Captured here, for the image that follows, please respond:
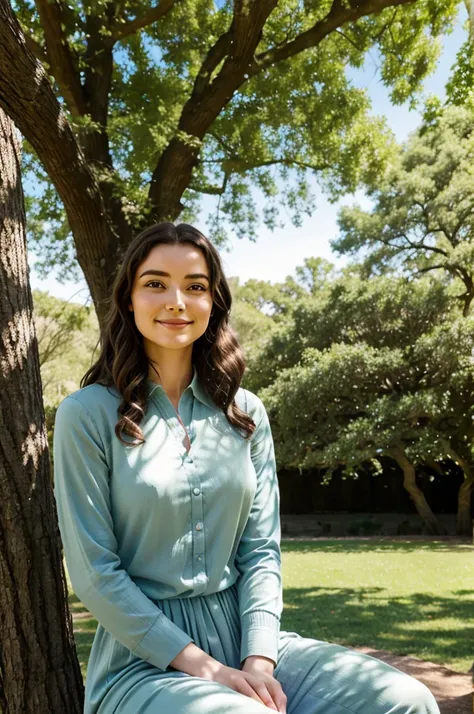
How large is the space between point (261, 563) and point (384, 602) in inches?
257

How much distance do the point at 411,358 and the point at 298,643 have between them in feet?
50.2

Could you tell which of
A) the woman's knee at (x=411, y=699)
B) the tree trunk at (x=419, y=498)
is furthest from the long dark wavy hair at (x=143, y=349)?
the tree trunk at (x=419, y=498)

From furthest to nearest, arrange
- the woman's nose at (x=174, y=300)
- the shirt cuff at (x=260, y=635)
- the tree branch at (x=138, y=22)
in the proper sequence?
the tree branch at (x=138, y=22)
the woman's nose at (x=174, y=300)
the shirt cuff at (x=260, y=635)

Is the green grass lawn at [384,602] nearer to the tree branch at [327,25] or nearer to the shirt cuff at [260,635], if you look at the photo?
the shirt cuff at [260,635]

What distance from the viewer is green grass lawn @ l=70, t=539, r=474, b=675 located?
598cm

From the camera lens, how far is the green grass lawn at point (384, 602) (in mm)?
5980

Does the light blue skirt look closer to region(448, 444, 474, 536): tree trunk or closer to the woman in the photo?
the woman

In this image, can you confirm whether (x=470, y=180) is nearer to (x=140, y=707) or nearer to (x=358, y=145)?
(x=358, y=145)

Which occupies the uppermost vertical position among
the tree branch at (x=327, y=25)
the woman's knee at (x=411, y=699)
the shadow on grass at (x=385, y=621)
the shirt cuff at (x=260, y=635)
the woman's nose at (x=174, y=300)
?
the tree branch at (x=327, y=25)

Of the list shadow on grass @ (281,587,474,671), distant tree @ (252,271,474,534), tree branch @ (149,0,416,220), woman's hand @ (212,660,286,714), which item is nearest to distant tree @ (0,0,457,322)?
tree branch @ (149,0,416,220)

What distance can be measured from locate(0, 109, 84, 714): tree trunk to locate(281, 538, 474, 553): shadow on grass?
477 inches

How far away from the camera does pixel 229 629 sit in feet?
6.66

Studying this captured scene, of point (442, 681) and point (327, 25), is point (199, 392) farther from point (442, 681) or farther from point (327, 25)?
point (327, 25)

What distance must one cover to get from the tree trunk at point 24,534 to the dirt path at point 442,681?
2.68m
